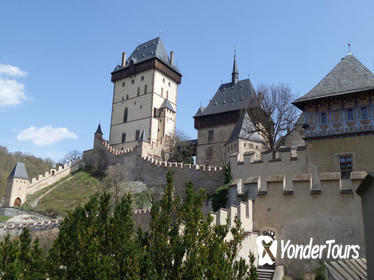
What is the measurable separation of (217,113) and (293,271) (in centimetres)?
3232

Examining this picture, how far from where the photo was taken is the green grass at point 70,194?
3628cm

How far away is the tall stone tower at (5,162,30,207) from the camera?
137ft

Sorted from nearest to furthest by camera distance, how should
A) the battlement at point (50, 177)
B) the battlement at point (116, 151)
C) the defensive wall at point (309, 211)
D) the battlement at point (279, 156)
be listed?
the defensive wall at point (309, 211) → the battlement at point (279, 156) → the battlement at point (116, 151) → the battlement at point (50, 177)

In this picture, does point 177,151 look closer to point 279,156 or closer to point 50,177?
point 50,177

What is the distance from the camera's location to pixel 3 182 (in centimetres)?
5262

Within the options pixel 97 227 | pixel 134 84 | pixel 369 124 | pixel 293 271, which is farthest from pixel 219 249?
pixel 134 84

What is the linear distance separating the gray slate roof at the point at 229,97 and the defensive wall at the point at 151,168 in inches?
427

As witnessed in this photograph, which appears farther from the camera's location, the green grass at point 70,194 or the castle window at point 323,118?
the green grass at point 70,194

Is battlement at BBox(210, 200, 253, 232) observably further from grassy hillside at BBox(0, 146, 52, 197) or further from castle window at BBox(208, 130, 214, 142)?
grassy hillside at BBox(0, 146, 52, 197)

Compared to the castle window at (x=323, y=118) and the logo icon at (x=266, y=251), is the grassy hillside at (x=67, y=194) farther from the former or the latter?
the logo icon at (x=266, y=251)

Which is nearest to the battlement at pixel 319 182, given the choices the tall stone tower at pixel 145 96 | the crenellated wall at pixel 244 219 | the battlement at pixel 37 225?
the crenellated wall at pixel 244 219

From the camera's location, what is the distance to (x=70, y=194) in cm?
4016

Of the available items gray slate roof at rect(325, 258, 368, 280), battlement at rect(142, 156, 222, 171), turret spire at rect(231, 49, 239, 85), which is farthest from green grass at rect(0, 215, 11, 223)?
gray slate roof at rect(325, 258, 368, 280)

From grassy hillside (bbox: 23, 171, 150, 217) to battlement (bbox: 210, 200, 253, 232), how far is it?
18.4 metres
